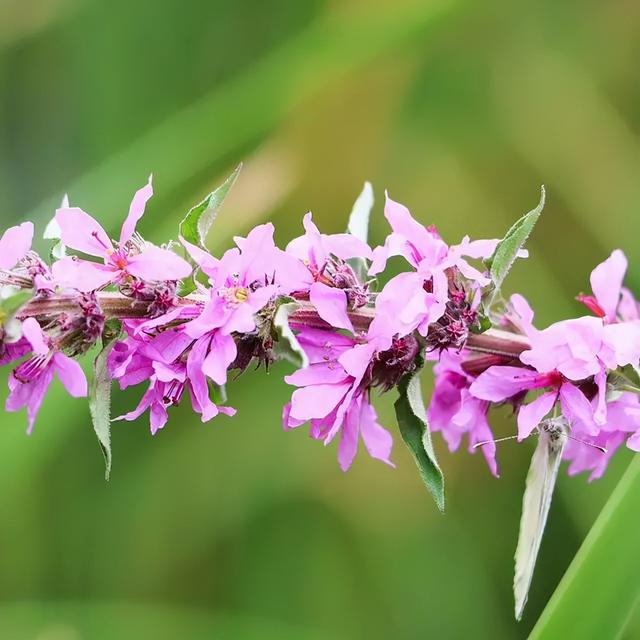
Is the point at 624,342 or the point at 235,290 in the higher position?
the point at 235,290

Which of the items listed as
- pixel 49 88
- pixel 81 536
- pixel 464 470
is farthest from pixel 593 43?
pixel 81 536

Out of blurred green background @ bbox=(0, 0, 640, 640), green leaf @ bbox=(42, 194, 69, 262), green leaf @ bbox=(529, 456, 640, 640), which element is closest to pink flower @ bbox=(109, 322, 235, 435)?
green leaf @ bbox=(42, 194, 69, 262)

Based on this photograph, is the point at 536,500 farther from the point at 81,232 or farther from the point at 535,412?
the point at 81,232

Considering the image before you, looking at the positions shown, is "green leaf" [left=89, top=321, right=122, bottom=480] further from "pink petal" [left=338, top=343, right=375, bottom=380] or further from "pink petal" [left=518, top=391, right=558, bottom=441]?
"pink petal" [left=518, top=391, right=558, bottom=441]

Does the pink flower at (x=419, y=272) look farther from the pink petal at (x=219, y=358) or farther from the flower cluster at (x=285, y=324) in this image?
the pink petal at (x=219, y=358)

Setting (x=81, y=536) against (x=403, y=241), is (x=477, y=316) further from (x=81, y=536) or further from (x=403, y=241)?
(x=81, y=536)

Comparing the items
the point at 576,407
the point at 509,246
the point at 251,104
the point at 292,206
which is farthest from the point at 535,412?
the point at 292,206
